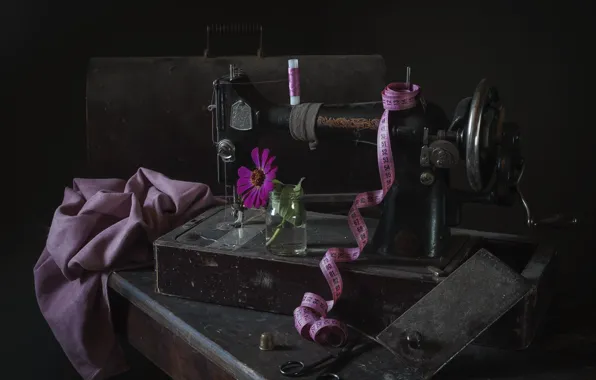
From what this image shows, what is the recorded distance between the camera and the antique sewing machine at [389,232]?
1.27 m

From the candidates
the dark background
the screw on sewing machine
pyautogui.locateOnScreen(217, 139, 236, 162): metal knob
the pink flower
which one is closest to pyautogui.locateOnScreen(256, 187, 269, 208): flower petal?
the pink flower

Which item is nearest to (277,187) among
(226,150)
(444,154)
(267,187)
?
(267,187)

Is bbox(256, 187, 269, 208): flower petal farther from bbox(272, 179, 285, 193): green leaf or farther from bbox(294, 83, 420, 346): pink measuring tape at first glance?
bbox(294, 83, 420, 346): pink measuring tape

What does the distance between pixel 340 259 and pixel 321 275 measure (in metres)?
0.04

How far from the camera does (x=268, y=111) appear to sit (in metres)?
1.49

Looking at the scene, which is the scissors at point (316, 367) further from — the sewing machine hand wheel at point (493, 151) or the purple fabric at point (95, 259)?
the purple fabric at point (95, 259)

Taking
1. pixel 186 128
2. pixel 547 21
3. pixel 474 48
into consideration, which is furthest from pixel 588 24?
pixel 186 128

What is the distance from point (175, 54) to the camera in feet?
7.45

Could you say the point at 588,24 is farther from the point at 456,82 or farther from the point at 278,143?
the point at 278,143

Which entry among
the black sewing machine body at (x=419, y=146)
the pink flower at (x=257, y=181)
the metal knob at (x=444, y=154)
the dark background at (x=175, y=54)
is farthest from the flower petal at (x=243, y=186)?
the dark background at (x=175, y=54)

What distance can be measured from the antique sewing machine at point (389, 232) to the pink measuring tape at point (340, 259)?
0.05ft

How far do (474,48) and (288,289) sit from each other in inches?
44.4

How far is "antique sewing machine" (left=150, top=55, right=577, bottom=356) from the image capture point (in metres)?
1.27

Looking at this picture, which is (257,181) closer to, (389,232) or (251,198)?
(251,198)
